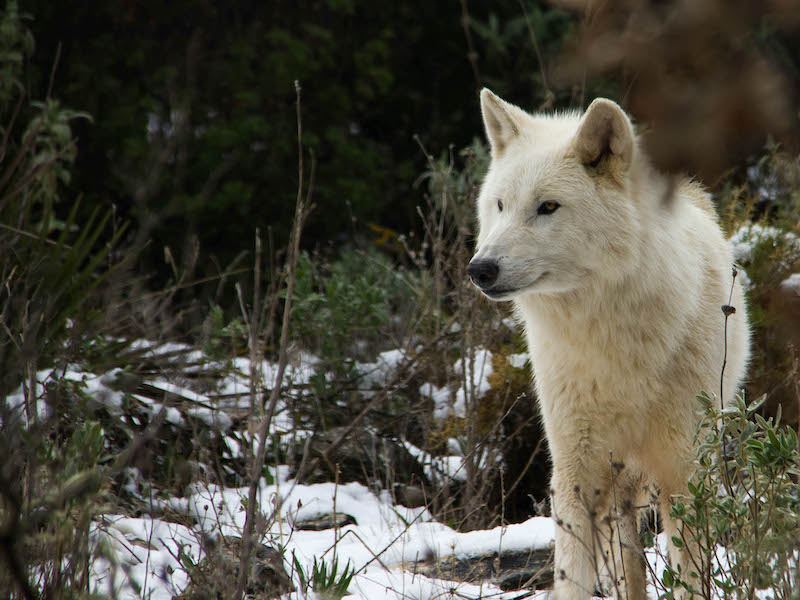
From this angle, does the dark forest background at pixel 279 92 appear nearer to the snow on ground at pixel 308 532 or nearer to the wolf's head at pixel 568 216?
the snow on ground at pixel 308 532

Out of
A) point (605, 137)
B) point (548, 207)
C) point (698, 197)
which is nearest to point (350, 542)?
point (548, 207)

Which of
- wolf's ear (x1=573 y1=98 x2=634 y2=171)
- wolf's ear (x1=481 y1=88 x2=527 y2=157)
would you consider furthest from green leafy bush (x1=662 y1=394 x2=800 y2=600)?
wolf's ear (x1=481 y1=88 x2=527 y2=157)

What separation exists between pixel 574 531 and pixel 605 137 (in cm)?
146

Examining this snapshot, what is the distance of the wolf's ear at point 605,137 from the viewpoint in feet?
9.94

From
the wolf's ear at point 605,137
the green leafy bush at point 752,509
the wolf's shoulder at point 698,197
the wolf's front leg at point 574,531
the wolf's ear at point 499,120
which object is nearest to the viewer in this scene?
the green leafy bush at point 752,509

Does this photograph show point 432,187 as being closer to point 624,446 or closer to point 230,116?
point 624,446

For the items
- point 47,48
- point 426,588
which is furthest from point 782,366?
point 47,48

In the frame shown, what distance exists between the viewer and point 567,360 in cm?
315

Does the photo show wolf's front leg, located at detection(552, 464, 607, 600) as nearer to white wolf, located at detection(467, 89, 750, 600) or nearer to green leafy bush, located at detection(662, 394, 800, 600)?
white wolf, located at detection(467, 89, 750, 600)

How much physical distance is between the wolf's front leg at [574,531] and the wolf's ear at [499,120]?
4.56ft

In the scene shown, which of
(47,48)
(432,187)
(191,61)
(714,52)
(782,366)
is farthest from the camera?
(47,48)

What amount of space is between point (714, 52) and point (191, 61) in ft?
4.83

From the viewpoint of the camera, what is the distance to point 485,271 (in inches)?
115

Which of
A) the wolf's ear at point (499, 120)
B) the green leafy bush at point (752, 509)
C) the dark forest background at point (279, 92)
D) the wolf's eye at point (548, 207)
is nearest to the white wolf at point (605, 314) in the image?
the wolf's eye at point (548, 207)
